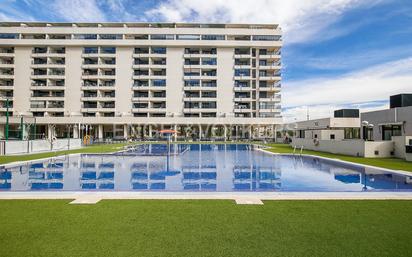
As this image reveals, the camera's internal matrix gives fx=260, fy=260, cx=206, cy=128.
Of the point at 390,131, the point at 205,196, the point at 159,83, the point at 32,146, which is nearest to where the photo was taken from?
the point at 205,196

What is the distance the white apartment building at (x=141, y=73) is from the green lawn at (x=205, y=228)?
1918 inches

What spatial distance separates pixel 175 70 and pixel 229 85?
12.2 metres

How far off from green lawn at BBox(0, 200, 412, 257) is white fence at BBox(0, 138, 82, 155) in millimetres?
18527

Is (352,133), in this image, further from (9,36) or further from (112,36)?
(9,36)

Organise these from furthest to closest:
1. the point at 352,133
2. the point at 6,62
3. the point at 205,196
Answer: the point at 6,62, the point at 352,133, the point at 205,196

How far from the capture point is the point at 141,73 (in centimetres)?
5700

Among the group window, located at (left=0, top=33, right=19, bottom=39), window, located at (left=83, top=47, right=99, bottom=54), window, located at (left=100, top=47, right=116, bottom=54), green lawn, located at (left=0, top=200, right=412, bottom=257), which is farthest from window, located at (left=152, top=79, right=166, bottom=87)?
green lawn, located at (left=0, top=200, right=412, bottom=257)

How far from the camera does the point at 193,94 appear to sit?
57.1 metres

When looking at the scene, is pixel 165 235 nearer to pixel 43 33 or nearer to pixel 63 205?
pixel 63 205

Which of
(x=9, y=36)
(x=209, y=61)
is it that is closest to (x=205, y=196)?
(x=209, y=61)

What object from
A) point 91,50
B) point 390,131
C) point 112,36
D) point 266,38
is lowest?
point 390,131

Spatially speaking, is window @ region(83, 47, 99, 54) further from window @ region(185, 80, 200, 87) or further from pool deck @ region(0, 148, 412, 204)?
pool deck @ region(0, 148, 412, 204)

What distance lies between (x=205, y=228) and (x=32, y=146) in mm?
26036

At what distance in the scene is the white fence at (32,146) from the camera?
72.1ft
